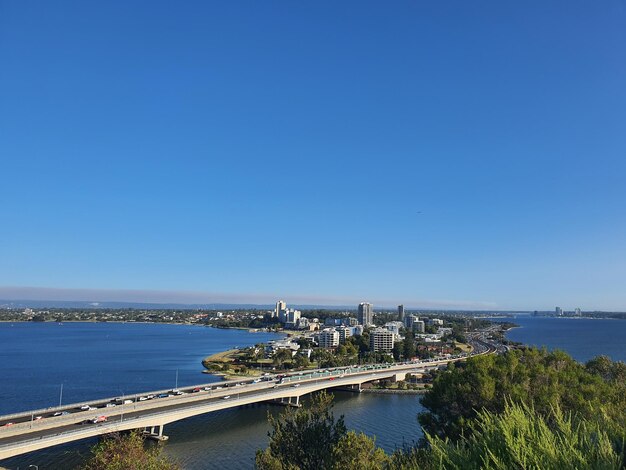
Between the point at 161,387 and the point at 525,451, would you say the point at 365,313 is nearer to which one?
the point at 161,387

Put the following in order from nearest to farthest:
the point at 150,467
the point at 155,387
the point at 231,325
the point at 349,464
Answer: the point at 150,467 < the point at 349,464 < the point at 155,387 < the point at 231,325

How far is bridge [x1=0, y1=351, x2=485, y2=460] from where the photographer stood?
1742 cm

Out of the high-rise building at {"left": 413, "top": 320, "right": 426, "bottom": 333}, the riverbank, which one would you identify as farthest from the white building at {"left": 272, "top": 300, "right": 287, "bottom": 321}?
the riverbank

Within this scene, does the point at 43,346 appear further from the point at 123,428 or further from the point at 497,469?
the point at 497,469

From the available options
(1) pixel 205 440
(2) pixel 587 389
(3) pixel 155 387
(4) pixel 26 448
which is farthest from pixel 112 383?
(2) pixel 587 389

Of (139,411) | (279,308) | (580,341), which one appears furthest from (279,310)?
(139,411)

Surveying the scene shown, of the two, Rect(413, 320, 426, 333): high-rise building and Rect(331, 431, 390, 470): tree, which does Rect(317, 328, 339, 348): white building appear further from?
Rect(331, 431, 390, 470): tree

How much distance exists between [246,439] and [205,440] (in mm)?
1962

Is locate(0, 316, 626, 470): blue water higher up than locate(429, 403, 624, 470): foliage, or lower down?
lower down

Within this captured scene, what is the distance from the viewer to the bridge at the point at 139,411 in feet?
57.2

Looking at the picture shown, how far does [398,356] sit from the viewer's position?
56156 millimetres

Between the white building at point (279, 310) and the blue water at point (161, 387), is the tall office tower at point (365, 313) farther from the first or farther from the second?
the blue water at point (161, 387)

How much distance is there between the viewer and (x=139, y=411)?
22.3 meters

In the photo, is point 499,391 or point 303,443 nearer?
point 303,443
